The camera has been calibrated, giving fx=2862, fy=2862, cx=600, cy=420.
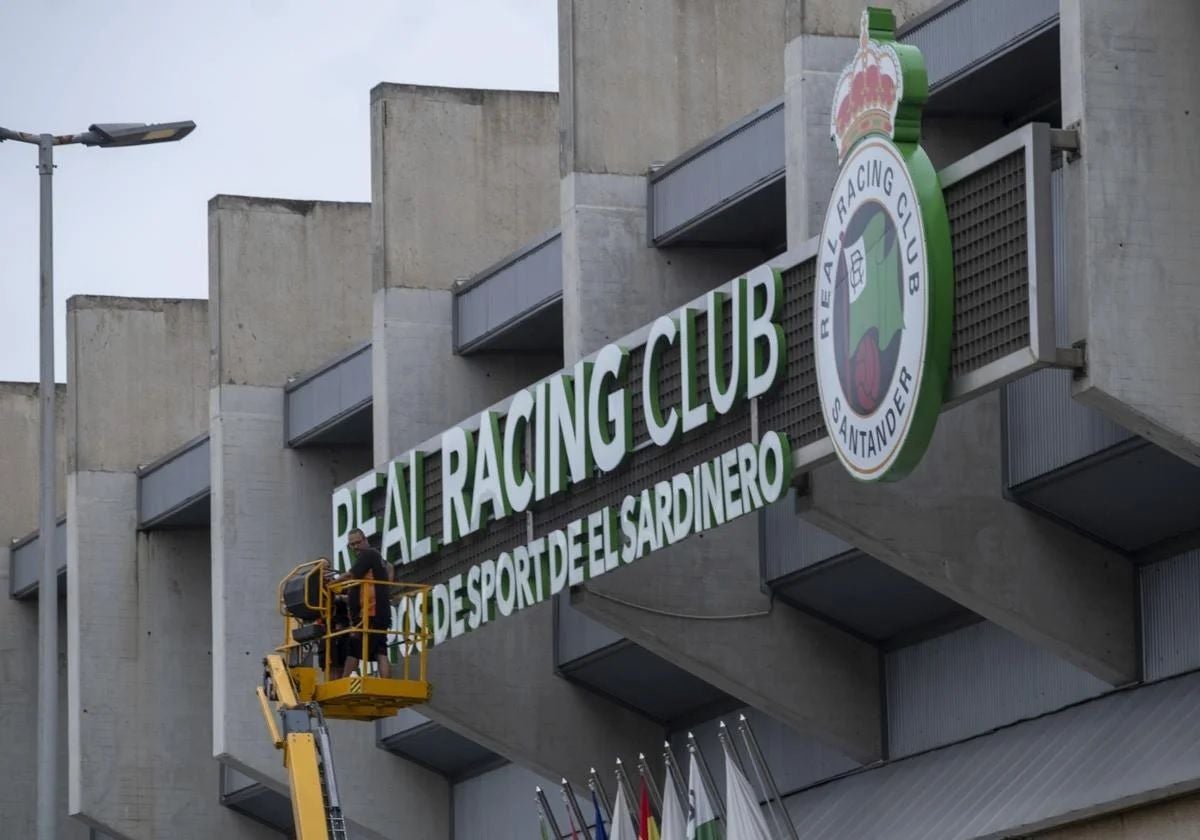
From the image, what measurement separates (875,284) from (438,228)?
50.1 feet

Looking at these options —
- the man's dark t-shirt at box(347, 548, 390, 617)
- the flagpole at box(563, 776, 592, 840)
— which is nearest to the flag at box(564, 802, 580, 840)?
the flagpole at box(563, 776, 592, 840)

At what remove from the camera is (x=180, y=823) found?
51.5 meters

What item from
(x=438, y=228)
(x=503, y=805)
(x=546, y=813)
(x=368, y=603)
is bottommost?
(x=546, y=813)

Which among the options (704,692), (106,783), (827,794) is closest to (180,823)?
(106,783)

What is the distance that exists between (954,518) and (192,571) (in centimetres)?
2528

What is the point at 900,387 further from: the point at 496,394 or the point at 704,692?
the point at 496,394

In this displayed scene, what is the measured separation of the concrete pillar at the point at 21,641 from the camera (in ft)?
192

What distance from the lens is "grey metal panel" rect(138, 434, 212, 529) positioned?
49.5 m

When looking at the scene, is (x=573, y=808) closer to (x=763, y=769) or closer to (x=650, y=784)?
(x=650, y=784)

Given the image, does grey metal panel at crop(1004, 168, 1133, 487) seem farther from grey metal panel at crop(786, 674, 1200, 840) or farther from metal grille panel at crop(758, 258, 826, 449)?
grey metal panel at crop(786, 674, 1200, 840)

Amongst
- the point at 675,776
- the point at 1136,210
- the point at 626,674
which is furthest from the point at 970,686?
the point at 1136,210

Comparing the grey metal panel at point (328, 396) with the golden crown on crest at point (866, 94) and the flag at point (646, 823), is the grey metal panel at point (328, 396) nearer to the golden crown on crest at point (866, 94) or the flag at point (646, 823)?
the flag at point (646, 823)

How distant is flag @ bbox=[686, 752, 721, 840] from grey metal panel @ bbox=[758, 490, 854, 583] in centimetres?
260

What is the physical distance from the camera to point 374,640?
36.8 m
